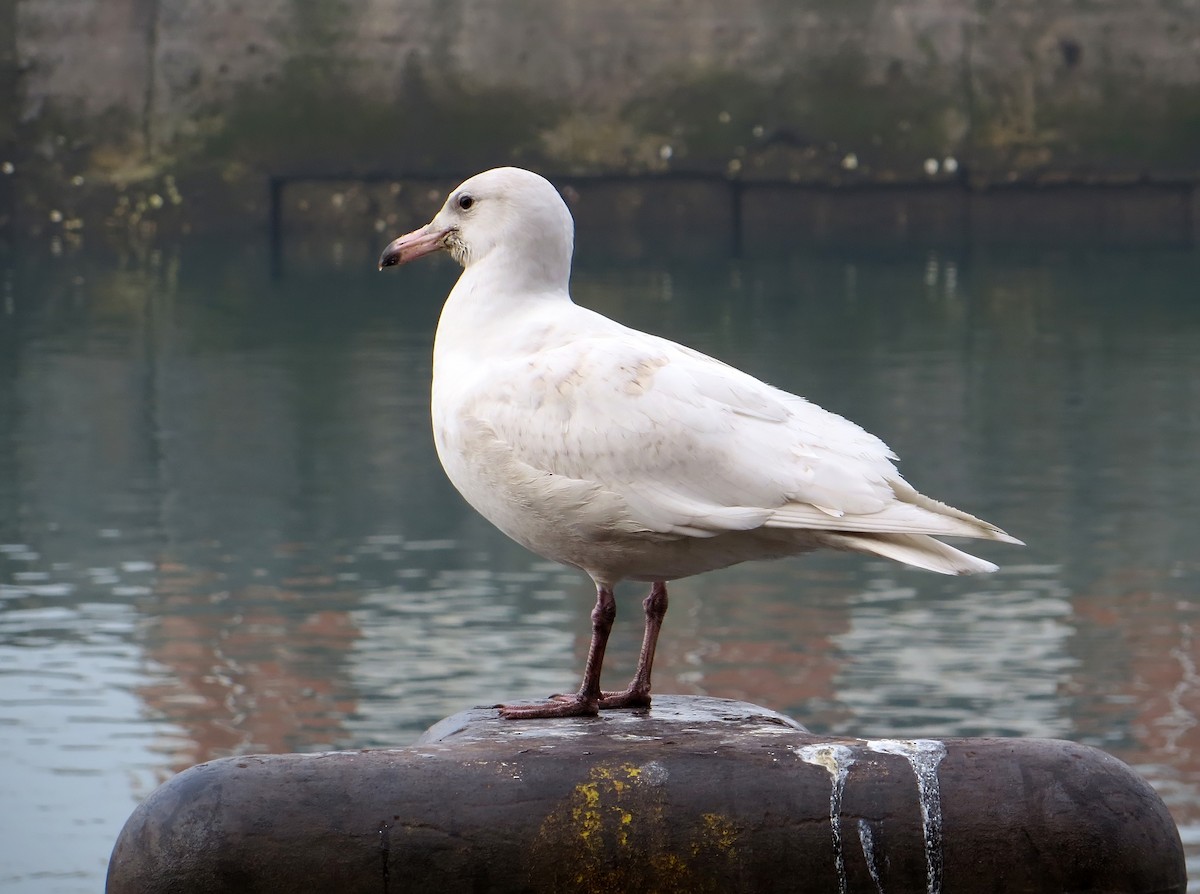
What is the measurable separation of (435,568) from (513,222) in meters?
4.63

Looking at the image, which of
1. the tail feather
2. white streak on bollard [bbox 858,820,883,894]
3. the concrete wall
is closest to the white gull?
the tail feather

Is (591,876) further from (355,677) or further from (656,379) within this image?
(355,677)

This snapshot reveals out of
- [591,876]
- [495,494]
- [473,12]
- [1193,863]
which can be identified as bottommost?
[1193,863]

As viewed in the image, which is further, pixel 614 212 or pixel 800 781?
pixel 614 212

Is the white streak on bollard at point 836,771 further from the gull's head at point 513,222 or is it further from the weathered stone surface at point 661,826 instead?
the gull's head at point 513,222

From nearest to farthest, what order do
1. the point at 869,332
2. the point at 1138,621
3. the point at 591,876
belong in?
the point at 591,876, the point at 1138,621, the point at 869,332

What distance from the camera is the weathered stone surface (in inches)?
138

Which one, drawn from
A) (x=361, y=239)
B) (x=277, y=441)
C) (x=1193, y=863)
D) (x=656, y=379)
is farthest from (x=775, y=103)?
(x=656, y=379)

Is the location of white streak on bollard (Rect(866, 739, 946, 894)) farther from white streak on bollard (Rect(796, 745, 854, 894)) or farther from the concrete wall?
the concrete wall

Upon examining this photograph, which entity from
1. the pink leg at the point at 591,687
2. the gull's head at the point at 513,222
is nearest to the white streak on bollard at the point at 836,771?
the pink leg at the point at 591,687

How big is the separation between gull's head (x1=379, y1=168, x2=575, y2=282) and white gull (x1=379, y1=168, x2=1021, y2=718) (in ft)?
0.04

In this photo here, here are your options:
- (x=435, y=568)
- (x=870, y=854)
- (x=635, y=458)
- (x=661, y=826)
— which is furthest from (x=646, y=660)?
(x=435, y=568)

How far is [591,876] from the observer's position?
11.7ft

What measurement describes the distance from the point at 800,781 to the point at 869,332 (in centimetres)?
1163
